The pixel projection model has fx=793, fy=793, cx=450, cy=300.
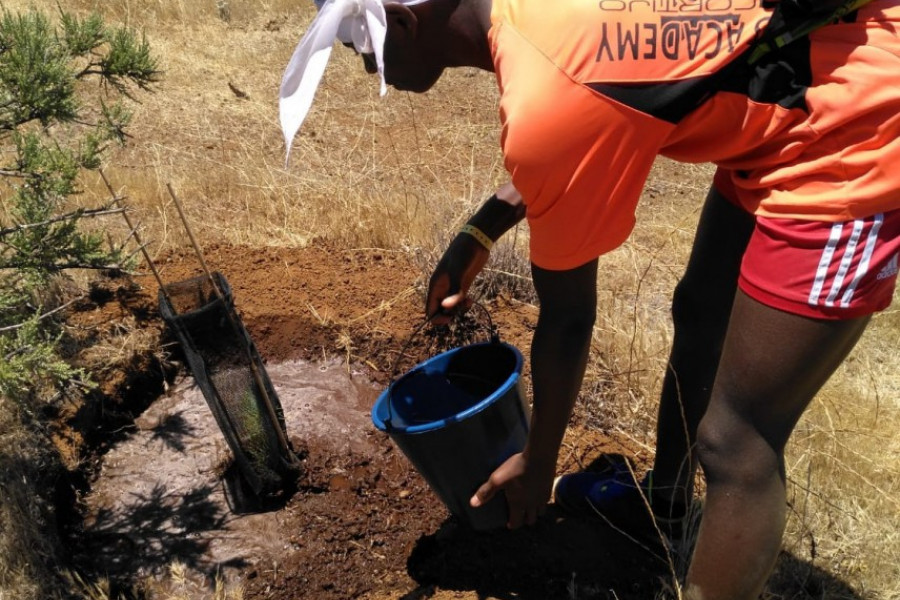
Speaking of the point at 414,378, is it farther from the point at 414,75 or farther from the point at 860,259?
the point at 860,259

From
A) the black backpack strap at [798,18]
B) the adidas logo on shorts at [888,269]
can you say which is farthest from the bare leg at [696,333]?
the black backpack strap at [798,18]

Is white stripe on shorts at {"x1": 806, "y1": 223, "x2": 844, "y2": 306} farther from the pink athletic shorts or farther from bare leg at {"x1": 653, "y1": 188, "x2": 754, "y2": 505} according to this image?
bare leg at {"x1": 653, "y1": 188, "x2": 754, "y2": 505}

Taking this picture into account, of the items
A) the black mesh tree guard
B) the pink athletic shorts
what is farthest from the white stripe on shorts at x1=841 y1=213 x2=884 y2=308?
the black mesh tree guard

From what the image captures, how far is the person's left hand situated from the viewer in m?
1.88

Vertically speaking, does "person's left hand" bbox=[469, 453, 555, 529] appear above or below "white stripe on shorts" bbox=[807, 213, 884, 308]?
below

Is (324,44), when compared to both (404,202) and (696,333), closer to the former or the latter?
(696,333)

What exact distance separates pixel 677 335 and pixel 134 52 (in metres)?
1.93

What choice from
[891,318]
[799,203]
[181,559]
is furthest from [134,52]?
[891,318]

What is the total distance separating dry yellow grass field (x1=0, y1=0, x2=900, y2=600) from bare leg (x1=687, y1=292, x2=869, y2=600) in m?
0.68

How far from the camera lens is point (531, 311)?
3439 mm

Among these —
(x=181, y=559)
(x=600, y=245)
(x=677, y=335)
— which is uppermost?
(x=600, y=245)

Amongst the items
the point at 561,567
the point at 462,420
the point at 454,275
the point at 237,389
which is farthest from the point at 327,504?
the point at 454,275

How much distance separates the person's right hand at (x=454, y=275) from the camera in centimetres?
207

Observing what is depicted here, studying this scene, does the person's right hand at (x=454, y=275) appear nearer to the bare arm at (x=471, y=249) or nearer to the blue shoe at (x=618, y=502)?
the bare arm at (x=471, y=249)
